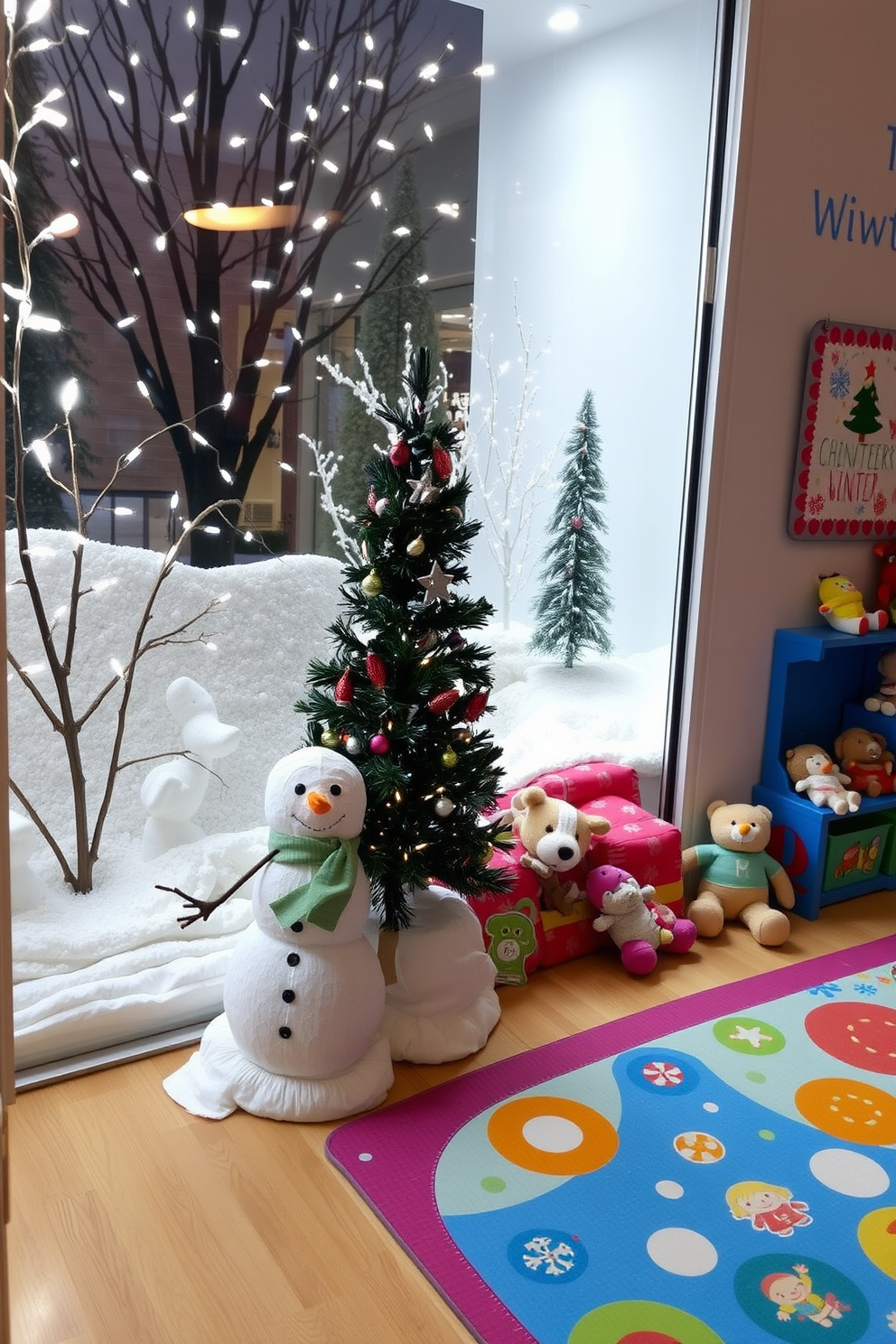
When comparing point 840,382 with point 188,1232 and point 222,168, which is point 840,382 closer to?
point 222,168

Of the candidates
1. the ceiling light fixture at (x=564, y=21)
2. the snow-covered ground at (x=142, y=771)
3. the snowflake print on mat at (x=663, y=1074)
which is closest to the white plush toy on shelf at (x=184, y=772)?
the snow-covered ground at (x=142, y=771)

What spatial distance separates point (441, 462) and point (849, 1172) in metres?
1.38

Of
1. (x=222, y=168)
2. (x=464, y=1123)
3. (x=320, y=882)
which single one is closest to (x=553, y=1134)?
(x=464, y=1123)

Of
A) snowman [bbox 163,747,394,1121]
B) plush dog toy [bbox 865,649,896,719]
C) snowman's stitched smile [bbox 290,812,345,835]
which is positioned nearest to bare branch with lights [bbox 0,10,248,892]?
snowman [bbox 163,747,394,1121]

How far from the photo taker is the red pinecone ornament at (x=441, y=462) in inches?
75.7

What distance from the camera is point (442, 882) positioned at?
2070mm

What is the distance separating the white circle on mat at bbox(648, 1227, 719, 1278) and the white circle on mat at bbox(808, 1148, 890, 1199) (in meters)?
0.27

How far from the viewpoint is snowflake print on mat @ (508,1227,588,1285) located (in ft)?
5.07

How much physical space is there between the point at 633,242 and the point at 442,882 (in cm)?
162

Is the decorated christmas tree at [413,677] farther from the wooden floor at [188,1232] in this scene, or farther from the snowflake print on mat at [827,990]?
the snowflake print on mat at [827,990]

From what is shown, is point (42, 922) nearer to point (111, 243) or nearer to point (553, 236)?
point (111, 243)

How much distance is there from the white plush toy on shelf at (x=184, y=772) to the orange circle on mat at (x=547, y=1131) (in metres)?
0.82

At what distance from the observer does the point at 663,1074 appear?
79.7 inches

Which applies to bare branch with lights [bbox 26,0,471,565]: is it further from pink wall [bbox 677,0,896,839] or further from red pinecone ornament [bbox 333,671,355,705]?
pink wall [bbox 677,0,896,839]
